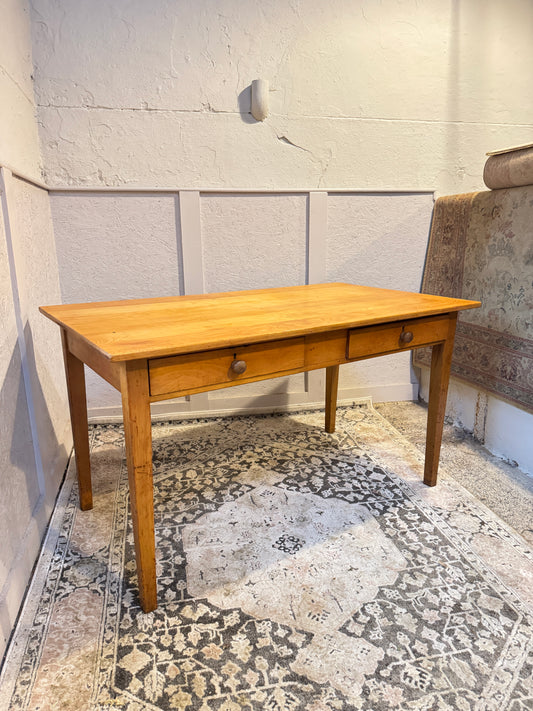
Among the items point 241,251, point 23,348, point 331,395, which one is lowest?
point 331,395

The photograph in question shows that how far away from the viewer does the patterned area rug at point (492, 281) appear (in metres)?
2.16

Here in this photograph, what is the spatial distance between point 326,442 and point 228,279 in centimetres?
106

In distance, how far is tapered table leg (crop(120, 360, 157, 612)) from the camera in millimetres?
1181

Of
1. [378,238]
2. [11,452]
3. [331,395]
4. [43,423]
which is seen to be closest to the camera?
[11,452]

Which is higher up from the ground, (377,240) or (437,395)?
(377,240)

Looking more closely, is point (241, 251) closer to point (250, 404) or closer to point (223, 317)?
point (250, 404)

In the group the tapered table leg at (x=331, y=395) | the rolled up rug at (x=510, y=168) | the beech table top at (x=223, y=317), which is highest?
the rolled up rug at (x=510, y=168)

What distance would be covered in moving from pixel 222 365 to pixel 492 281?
5.50 feet

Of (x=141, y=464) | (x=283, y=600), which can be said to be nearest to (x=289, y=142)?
(x=141, y=464)

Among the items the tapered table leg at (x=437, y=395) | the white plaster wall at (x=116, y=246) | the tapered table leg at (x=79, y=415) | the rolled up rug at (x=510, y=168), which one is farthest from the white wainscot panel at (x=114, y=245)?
the rolled up rug at (x=510, y=168)

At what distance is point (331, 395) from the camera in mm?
2479

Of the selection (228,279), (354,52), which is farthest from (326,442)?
(354,52)

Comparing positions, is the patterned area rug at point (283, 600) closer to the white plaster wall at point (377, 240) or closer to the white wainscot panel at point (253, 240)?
the white wainscot panel at point (253, 240)

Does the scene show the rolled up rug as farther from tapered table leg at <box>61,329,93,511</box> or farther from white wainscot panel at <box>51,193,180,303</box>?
tapered table leg at <box>61,329,93,511</box>
